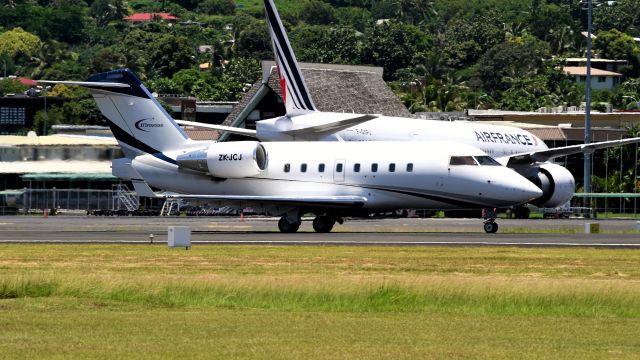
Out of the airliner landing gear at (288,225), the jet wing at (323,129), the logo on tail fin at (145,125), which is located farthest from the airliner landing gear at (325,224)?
the jet wing at (323,129)

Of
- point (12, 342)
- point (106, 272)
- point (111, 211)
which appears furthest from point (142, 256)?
point (111, 211)

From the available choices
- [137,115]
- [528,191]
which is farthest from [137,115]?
[528,191]

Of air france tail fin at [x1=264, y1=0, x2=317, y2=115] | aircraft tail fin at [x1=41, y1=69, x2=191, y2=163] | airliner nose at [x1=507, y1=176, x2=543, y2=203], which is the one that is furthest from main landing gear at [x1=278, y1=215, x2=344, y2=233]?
air france tail fin at [x1=264, y1=0, x2=317, y2=115]

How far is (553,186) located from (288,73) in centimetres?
1749

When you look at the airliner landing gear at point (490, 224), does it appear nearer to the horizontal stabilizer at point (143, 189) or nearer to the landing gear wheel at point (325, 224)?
the landing gear wheel at point (325, 224)

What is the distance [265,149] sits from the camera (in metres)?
59.3

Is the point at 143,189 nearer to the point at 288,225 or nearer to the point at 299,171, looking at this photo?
the point at 288,225

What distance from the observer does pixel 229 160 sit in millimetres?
58062

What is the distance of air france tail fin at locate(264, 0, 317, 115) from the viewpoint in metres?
74.0

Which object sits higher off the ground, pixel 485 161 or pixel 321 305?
pixel 485 161

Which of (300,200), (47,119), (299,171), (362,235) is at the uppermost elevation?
(47,119)

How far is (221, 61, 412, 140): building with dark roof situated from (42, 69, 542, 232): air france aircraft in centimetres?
3369

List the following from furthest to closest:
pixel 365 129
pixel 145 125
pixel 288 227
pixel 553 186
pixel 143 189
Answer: pixel 365 129, pixel 553 186, pixel 145 125, pixel 143 189, pixel 288 227

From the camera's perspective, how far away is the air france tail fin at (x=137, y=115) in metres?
59.6
